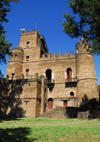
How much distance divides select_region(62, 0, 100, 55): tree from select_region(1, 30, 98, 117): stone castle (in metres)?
10.3

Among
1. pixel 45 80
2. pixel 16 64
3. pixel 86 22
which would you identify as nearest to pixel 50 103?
pixel 45 80

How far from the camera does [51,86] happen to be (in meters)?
27.5

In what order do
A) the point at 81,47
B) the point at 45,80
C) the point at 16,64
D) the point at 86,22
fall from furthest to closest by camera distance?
the point at 16,64 < the point at 45,80 < the point at 81,47 < the point at 86,22

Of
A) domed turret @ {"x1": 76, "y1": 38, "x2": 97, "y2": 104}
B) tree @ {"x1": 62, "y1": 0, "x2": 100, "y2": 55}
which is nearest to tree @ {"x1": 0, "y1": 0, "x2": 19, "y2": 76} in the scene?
tree @ {"x1": 62, "y1": 0, "x2": 100, "y2": 55}

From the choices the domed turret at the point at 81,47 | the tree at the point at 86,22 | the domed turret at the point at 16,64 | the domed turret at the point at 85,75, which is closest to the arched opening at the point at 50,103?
the domed turret at the point at 85,75

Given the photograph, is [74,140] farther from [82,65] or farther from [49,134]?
[82,65]

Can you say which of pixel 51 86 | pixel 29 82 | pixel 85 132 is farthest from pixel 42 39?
pixel 85 132

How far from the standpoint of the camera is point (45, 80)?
2638cm

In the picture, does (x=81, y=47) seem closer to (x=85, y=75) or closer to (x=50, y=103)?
(x=85, y=75)

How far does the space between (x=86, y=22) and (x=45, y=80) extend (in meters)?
14.5

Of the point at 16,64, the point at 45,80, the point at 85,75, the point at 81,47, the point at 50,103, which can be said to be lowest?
the point at 50,103

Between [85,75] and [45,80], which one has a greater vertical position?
[85,75]

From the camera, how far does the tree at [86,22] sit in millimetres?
13383

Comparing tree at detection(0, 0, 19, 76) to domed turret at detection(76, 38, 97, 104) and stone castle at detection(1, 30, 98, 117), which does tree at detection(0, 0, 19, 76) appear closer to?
stone castle at detection(1, 30, 98, 117)
